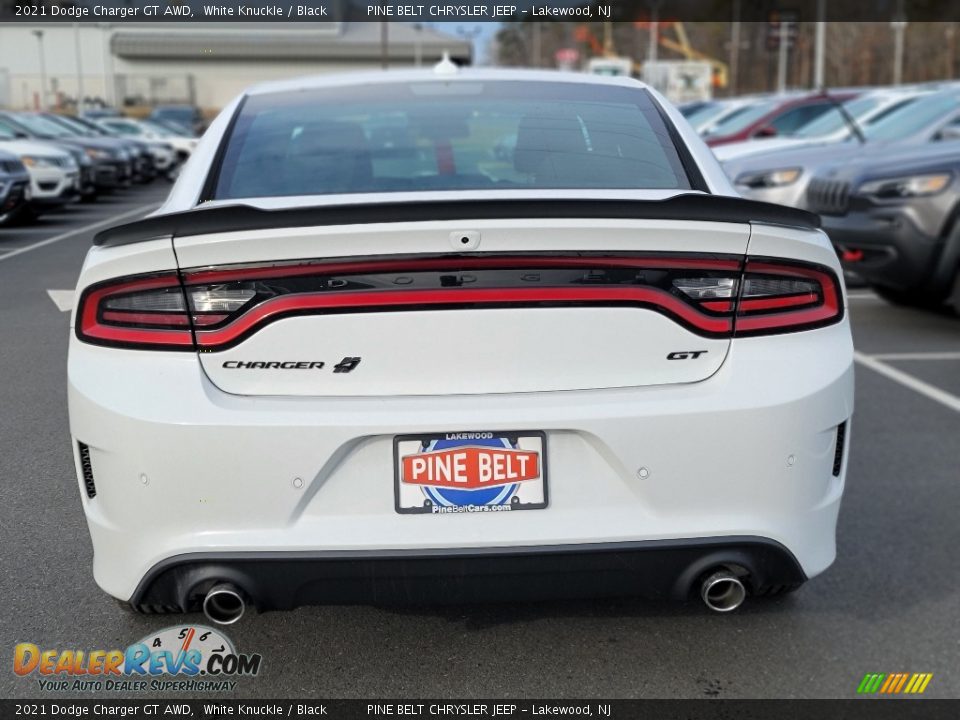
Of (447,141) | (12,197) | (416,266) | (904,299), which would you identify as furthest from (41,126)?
(416,266)

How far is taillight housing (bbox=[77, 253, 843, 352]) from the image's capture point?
8.46 feet

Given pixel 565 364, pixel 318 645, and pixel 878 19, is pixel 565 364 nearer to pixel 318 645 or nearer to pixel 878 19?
pixel 318 645

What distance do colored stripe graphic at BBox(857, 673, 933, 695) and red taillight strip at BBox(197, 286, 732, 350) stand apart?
1115 millimetres

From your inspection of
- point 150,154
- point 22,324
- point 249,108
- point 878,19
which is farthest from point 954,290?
point 878,19

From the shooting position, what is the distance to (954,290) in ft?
25.8

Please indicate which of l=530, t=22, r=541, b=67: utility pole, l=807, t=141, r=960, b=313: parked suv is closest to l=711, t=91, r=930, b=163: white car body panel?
l=807, t=141, r=960, b=313: parked suv

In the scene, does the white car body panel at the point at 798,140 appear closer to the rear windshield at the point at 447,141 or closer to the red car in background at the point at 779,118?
the red car in background at the point at 779,118

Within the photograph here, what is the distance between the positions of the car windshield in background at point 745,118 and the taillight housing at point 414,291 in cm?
1472

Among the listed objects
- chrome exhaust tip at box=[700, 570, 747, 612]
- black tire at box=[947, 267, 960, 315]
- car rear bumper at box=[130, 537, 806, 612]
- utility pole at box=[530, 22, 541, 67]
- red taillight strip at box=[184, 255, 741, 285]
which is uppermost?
red taillight strip at box=[184, 255, 741, 285]

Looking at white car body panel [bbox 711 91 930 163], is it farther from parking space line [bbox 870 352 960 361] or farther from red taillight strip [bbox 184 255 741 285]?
red taillight strip [bbox 184 255 741 285]

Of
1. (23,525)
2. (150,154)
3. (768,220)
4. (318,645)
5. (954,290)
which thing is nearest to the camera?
(768,220)

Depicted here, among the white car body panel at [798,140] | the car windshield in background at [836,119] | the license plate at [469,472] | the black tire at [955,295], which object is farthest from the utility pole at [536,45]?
the license plate at [469,472]

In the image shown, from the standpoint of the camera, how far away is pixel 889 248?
7.85m
